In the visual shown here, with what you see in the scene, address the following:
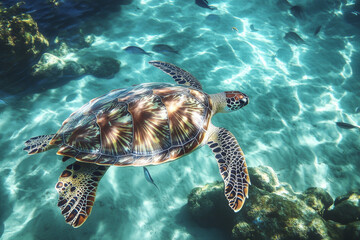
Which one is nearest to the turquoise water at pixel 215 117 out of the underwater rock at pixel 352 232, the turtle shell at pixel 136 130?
the turtle shell at pixel 136 130

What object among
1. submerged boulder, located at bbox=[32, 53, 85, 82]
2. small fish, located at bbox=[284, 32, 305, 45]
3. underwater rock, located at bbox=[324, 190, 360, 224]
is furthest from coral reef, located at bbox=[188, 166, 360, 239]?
small fish, located at bbox=[284, 32, 305, 45]

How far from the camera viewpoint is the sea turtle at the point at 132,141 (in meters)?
2.66

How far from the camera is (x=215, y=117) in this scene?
5152 millimetres

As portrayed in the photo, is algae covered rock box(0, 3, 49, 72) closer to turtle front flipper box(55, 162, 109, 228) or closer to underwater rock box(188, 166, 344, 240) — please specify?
turtle front flipper box(55, 162, 109, 228)

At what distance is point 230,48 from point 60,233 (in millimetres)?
7753

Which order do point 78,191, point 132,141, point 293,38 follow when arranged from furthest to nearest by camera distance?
point 293,38
point 132,141
point 78,191

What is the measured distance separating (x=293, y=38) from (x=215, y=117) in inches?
237

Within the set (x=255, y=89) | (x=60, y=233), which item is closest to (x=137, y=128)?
(x=60, y=233)

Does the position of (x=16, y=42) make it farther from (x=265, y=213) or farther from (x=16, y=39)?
(x=265, y=213)

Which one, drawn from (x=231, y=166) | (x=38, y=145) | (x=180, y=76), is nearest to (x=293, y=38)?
(x=180, y=76)

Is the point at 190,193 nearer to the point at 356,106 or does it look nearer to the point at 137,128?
the point at 137,128

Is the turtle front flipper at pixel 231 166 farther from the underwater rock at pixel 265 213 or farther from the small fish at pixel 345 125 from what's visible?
the small fish at pixel 345 125

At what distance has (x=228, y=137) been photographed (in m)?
3.53

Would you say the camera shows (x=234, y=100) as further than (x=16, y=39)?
No
